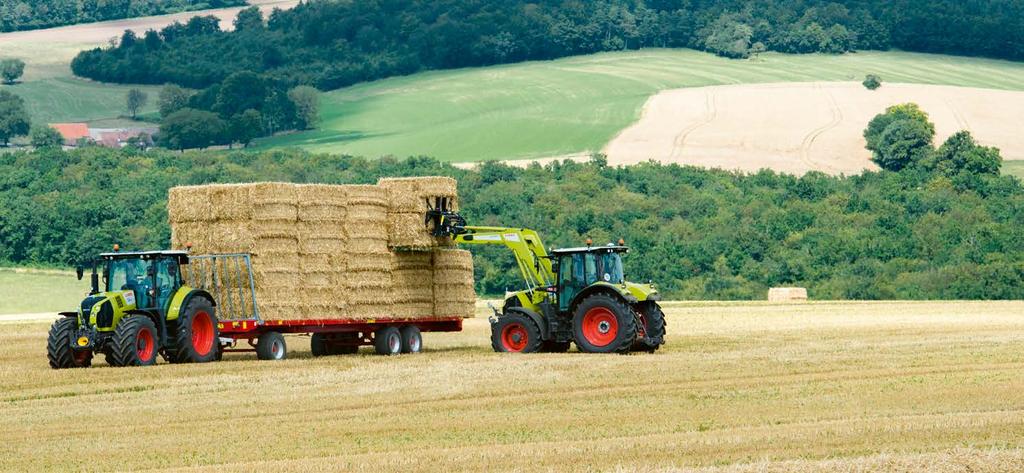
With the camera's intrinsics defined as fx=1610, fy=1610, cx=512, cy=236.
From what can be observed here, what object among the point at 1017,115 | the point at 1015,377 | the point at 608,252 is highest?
the point at 1017,115

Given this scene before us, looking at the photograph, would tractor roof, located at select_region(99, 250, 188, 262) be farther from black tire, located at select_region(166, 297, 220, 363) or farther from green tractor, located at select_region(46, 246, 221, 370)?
black tire, located at select_region(166, 297, 220, 363)

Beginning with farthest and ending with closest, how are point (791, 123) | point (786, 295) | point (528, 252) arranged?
point (791, 123), point (786, 295), point (528, 252)

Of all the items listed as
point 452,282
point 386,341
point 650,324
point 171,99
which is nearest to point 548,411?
point 650,324

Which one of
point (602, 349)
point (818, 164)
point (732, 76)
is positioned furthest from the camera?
point (732, 76)

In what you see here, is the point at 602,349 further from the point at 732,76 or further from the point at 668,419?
the point at 732,76

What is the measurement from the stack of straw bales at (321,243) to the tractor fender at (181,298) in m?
0.49

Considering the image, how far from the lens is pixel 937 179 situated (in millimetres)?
84875

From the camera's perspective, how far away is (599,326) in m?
28.5

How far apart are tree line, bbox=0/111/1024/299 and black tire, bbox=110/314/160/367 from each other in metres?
39.1

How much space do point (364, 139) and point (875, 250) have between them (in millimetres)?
44557

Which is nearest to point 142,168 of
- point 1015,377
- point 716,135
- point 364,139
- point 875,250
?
point 364,139

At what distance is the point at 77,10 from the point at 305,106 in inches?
2031

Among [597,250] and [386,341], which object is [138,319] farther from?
[597,250]

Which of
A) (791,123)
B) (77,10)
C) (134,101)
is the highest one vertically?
(77,10)
